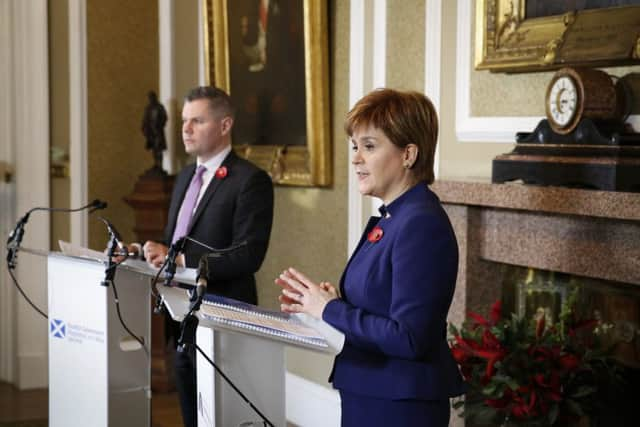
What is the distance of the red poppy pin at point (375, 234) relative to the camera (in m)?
2.61

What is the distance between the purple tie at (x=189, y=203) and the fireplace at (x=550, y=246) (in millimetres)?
996

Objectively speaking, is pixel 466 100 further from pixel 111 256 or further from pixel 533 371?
pixel 111 256

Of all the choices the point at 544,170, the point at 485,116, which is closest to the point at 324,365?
the point at 485,116

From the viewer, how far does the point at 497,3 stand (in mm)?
4047

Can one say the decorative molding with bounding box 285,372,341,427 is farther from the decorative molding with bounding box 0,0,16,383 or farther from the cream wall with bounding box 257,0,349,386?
the decorative molding with bounding box 0,0,16,383

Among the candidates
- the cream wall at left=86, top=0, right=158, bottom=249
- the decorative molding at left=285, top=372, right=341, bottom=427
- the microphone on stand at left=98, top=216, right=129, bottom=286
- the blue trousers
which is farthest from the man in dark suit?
the cream wall at left=86, top=0, right=158, bottom=249

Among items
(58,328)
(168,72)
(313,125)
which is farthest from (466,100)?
(168,72)

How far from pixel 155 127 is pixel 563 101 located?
3.47 metres

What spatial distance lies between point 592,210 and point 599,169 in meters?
0.14

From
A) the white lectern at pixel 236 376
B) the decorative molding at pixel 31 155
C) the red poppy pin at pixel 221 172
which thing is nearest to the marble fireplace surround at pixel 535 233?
the red poppy pin at pixel 221 172

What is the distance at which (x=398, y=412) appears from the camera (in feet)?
8.30

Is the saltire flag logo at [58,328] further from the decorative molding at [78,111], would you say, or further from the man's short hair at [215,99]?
the decorative molding at [78,111]

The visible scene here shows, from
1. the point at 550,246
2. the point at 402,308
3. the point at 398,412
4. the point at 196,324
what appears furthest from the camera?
the point at 550,246

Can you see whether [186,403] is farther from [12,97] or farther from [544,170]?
[12,97]
